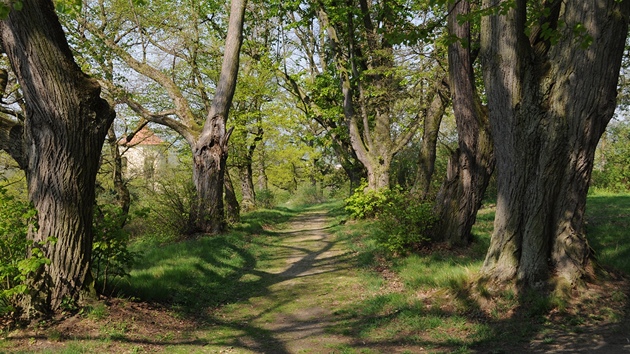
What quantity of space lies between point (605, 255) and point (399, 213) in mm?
3955

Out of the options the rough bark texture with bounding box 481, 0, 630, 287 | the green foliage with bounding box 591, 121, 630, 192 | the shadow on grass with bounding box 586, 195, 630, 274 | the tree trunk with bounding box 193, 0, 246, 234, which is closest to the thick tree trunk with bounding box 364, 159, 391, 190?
the tree trunk with bounding box 193, 0, 246, 234

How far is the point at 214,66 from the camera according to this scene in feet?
70.3

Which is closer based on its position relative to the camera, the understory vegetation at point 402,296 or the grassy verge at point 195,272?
the understory vegetation at point 402,296

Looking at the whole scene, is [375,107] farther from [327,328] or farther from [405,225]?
[327,328]

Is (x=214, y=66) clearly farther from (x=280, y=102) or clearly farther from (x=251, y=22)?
(x=280, y=102)

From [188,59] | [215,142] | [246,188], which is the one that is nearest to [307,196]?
[246,188]

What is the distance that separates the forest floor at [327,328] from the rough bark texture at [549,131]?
0.64 m

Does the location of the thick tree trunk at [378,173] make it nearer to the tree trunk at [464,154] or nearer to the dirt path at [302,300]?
the dirt path at [302,300]

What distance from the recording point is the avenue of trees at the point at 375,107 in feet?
18.9

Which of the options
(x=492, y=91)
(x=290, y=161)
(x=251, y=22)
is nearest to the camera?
(x=492, y=91)

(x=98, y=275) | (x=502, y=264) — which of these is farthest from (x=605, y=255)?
(x=98, y=275)

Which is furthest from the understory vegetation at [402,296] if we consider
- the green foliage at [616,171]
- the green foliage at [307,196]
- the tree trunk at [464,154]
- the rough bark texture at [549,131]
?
the green foliage at [307,196]

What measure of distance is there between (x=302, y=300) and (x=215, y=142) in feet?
23.0

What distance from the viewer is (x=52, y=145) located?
5.78 m
